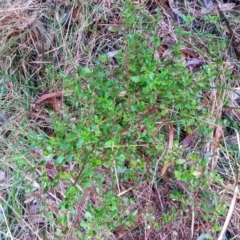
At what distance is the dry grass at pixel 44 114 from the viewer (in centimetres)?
158

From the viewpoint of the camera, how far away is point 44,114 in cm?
174

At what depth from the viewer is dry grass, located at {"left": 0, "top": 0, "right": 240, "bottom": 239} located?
158 cm

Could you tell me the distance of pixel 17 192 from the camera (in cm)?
164

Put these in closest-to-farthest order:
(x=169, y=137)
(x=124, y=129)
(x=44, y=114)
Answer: (x=124, y=129), (x=169, y=137), (x=44, y=114)

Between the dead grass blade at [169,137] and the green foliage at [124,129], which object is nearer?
the green foliage at [124,129]

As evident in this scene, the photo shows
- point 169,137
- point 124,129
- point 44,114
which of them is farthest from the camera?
point 44,114

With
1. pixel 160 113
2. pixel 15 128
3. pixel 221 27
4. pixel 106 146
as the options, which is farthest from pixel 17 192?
pixel 221 27

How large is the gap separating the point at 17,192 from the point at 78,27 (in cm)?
75

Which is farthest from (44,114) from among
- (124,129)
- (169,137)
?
(169,137)

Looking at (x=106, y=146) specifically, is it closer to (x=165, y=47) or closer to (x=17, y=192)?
(x=17, y=192)

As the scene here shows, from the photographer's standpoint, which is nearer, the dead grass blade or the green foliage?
the green foliage

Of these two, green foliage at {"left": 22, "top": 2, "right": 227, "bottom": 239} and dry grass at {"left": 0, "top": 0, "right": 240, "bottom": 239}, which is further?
dry grass at {"left": 0, "top": 0, "right": 240, "bottom": 239}

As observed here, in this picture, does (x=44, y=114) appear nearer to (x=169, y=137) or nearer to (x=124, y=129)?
(x=124, y=129)

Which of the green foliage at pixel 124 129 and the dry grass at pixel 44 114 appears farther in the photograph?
the dry grass at pixel 44 114
